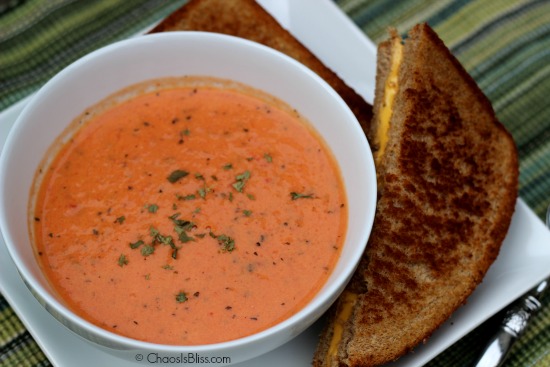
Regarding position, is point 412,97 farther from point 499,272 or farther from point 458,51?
point 458,51

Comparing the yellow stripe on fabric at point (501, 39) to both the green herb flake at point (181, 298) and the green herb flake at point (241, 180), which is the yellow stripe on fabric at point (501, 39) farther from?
the green herb flake at point (181, 298)

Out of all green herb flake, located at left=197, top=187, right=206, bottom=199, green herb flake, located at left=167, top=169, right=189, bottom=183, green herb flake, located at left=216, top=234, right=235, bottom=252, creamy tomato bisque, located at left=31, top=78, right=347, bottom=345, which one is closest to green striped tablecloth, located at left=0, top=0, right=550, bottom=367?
creamy tomato bisque, located at left=31, top=78, right=347, bottom=345

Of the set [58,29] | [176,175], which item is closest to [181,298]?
[176,175]

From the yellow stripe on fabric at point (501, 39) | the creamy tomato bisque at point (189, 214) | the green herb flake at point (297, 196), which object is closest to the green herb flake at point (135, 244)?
the creamy tomato bisque at point (189, 214)

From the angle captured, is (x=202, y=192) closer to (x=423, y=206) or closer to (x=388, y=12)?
(x=423, y=206)

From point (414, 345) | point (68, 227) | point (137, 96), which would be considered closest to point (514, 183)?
point (414, 345)

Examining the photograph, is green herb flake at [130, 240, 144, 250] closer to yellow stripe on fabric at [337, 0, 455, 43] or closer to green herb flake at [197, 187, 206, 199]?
green herb flake at [197, 187, 206, 199]
